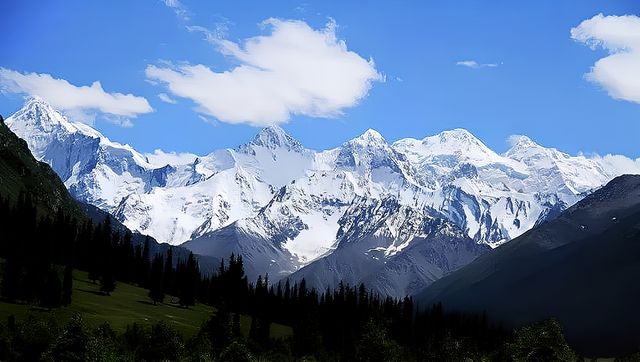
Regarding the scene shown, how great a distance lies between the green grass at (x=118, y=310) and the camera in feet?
406

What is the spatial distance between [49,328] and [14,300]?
41.4m

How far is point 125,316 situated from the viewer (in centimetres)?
14200

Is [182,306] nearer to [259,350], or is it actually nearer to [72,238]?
[72,238]

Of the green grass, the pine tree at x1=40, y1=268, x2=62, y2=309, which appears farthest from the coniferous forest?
the green grass

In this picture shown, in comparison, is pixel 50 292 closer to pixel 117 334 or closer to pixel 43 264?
pixel 43 264

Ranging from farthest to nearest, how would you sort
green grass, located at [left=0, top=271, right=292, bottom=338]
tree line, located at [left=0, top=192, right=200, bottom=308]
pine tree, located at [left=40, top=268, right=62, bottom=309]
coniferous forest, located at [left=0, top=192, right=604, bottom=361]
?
tree line, located at [left=0, top=192, right=200, bottom=308] < pine tree, located at [left=40, top=268, right=62, bottom=309] < green grass, located at [left=0, top=271, right=292, bottom=338] < coniferous forest, located at [left=0, top=192, right=604, bottom=361]

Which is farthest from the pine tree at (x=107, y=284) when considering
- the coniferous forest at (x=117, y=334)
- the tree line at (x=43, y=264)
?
the coniferous forest at (x=117, y=334)

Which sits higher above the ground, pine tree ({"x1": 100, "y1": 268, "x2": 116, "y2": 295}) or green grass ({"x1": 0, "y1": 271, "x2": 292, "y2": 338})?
pine tree ({"x1": 100, "y1": 268, "x2": 116, "y2": 295})

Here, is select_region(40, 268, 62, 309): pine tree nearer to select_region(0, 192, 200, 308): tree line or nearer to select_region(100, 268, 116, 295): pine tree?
select_region(0, 192, 200, 308): tree line

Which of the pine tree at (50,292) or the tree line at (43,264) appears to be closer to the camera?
the pine tree at (50,292)

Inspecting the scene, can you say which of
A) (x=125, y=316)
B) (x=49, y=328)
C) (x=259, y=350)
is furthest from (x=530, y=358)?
(x=125, y=316)

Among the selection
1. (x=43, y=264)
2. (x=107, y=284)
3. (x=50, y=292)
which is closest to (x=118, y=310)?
(x=43, y=264)

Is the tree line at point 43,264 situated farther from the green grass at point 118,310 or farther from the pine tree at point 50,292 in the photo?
the green grass at point 118,310

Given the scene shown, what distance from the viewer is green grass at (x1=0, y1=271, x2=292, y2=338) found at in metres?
124
